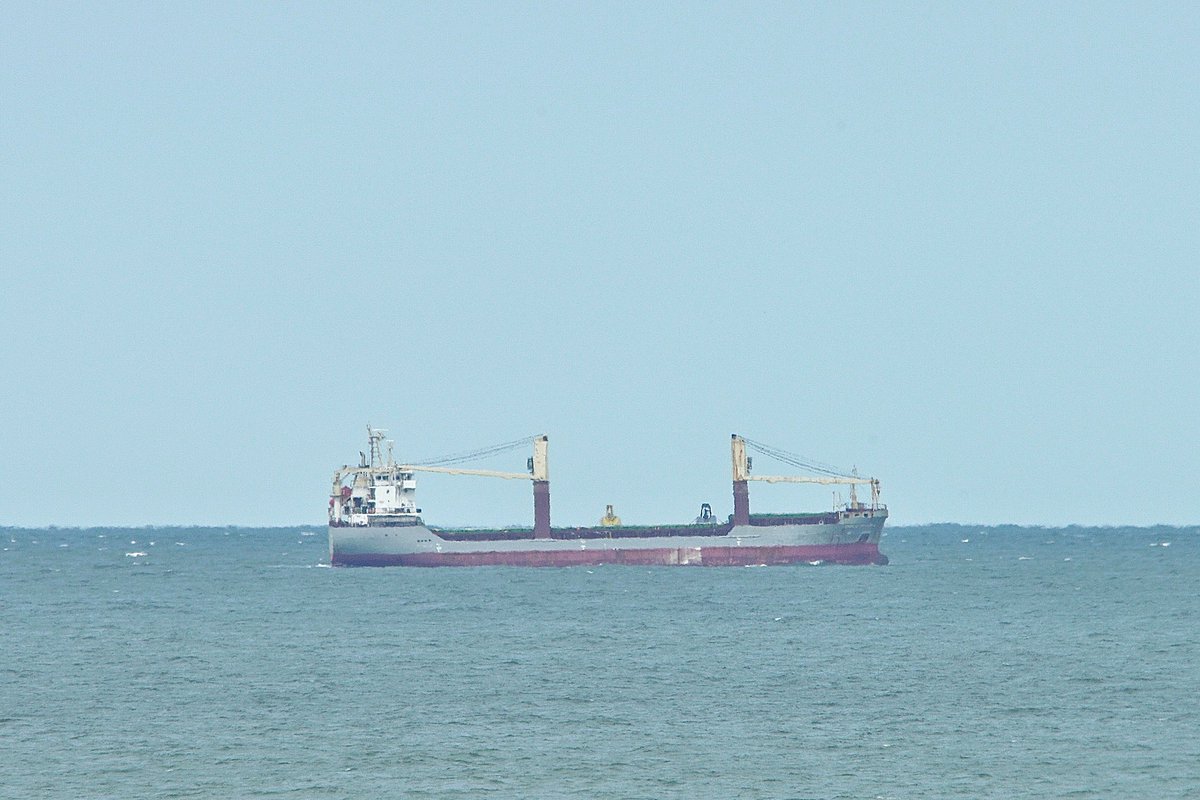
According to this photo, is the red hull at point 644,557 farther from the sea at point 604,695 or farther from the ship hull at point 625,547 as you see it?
the sea at point 604,695

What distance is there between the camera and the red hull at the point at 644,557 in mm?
123312

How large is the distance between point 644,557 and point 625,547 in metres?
1.70

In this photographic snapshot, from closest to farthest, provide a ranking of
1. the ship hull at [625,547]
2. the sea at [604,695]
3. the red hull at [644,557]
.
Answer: the sea at [604,695], the ship hull at [625,547], the red hull at [644,557]

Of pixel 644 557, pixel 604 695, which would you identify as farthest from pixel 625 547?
pixel 604 695

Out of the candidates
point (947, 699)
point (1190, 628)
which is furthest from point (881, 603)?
point (947, 699)

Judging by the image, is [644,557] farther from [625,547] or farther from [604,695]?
[604,695]

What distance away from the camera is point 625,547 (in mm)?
127000

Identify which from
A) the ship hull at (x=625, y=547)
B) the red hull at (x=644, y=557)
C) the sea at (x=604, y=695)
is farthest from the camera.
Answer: the red hull at (x=644, y=557)

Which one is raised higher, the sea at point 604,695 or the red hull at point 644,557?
the red hull at point 644,557

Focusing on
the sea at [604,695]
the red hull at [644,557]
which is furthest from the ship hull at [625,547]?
the sea at [604,695]

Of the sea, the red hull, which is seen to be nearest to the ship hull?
the red hull

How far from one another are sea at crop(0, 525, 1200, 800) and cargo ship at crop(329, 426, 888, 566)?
1769cm

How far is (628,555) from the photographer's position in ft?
418

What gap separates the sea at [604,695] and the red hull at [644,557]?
17943mm
